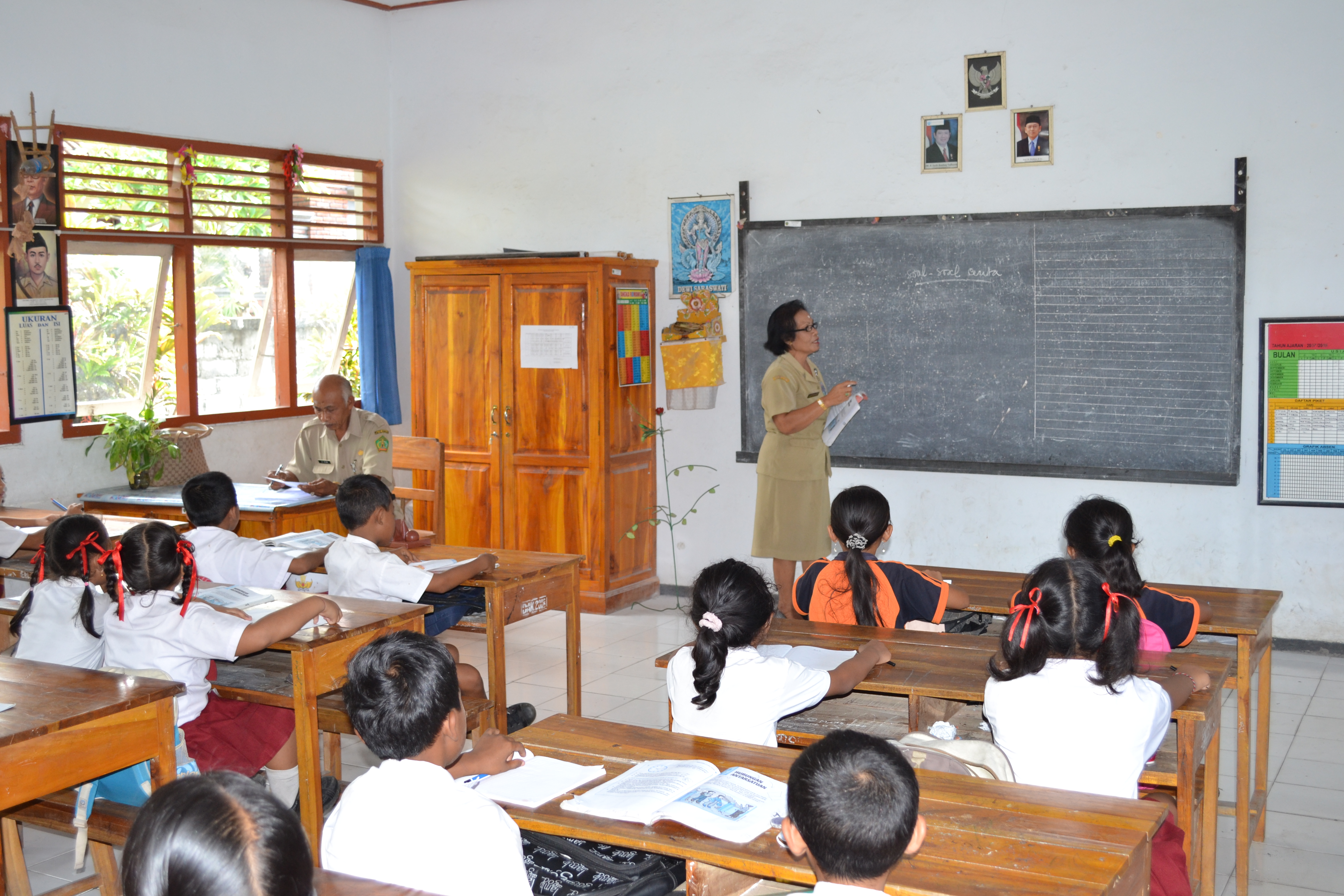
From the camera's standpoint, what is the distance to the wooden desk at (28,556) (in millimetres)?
3982

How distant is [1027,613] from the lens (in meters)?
2.23

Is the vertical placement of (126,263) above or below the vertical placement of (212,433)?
above

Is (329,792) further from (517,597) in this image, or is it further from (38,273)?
(38,273)

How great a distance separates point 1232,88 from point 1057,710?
154 inches

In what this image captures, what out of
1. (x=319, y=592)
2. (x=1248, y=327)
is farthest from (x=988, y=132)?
(x=319, y=592)

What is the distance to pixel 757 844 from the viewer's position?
178 centimetres

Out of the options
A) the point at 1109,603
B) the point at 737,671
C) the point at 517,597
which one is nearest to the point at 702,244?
the point at 517,597

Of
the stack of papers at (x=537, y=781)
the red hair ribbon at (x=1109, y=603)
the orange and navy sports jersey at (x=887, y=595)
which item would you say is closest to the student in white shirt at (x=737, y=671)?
the stack of papers at (x=537, y=781)

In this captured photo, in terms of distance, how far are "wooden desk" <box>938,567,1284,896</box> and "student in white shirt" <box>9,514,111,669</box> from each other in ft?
7.93

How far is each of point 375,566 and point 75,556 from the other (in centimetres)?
87

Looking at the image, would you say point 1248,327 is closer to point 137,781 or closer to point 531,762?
point 531,762

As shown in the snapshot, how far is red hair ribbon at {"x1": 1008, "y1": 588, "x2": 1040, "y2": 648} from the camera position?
7.24 feet

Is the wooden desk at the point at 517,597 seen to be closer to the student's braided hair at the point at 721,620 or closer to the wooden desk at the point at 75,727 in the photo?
the wooden desk at the point at 75,727

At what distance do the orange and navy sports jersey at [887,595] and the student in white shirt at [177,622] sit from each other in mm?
1359
